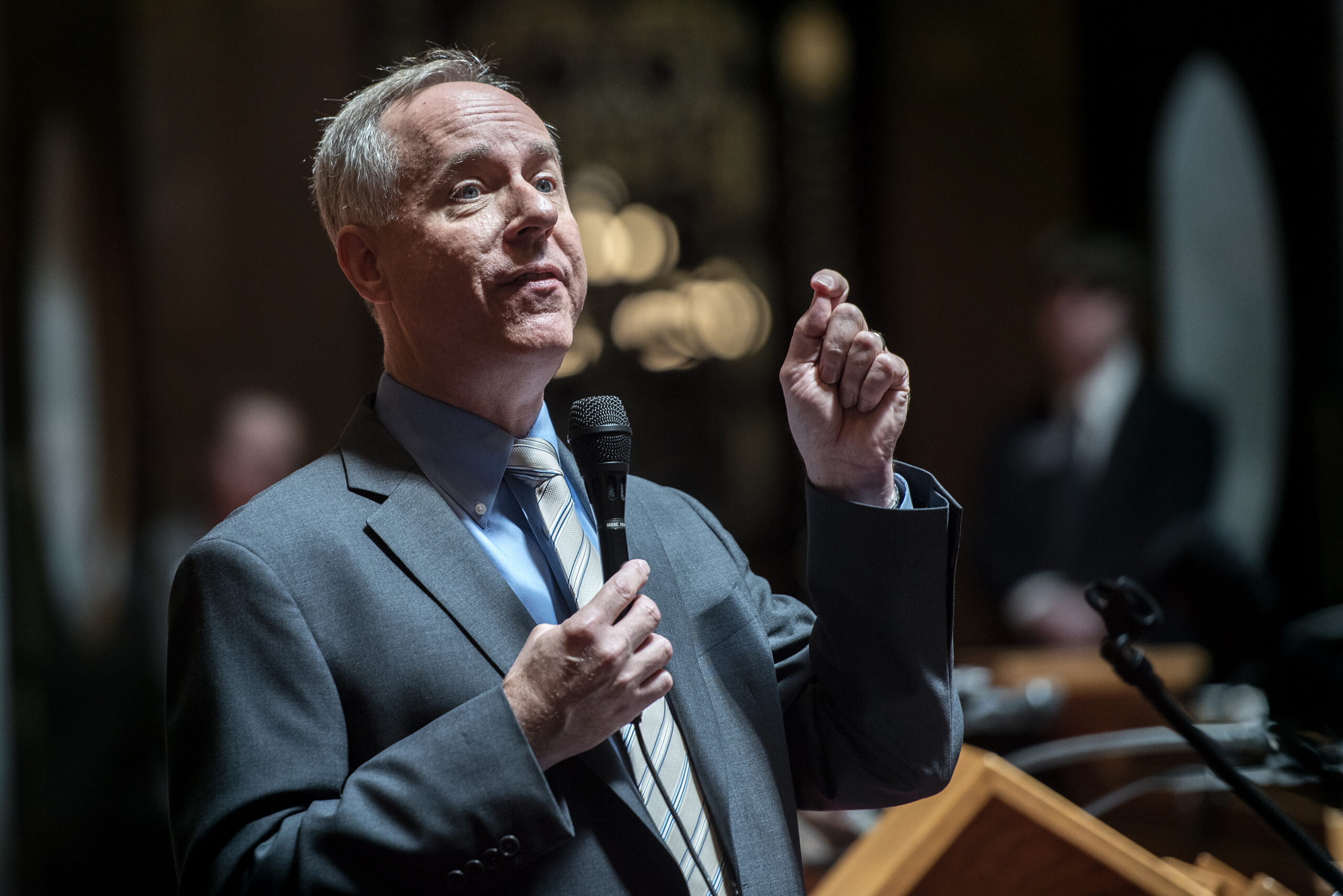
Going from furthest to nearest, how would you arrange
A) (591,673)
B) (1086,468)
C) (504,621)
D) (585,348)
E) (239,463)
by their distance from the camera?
(585,348)
(239,463)
(1086,468)
(504,621)
(591,673)

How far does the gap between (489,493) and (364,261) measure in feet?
1.00

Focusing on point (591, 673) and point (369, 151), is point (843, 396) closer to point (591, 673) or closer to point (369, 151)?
point (591, 673)

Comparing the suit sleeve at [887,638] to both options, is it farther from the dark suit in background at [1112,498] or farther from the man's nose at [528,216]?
the dark suit in background at [1112,498]

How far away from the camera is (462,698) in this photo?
114 cm

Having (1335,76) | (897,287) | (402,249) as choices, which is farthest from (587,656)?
(897,287)

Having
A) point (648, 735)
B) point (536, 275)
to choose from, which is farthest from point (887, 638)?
point (536, 275)

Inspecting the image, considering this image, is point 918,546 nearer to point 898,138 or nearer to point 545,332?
point 545,332

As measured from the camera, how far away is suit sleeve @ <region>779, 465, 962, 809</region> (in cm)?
127

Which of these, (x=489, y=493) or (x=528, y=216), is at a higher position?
(x=528, y=216)

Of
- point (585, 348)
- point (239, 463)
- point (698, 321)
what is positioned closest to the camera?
point (239, 463)

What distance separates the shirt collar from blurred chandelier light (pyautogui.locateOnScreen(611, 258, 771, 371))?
5009 mm

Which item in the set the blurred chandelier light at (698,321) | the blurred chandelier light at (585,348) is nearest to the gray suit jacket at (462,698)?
the blurred chandelier light at (585,348)

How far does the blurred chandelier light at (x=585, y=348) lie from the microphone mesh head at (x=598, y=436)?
4871 millimetres

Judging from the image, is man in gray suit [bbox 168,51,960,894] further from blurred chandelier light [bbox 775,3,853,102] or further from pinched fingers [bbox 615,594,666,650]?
blurred chandelier light [bbox 775,3,853,102]
